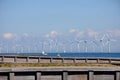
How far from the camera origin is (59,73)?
15.6 metres

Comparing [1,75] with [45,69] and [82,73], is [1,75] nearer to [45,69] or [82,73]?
[45,69]

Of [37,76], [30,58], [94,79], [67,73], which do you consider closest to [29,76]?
[37,76]

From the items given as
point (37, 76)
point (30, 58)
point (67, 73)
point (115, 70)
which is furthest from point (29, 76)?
point (30, 58)

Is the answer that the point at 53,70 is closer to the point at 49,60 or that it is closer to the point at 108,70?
the point at 108,70

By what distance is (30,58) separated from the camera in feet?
123

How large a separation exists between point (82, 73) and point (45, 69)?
6.06 ft

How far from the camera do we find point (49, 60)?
126 feet

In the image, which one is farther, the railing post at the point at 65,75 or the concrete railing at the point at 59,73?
the railing post at the point at 65,75

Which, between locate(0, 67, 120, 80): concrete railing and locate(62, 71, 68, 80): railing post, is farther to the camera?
locate(62, 71, 68, 80): railing post

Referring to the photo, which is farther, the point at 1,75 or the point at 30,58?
the point at 30,58

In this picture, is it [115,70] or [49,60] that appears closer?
[115,70]

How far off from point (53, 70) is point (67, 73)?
0.71 meters

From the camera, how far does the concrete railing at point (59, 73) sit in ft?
49.8

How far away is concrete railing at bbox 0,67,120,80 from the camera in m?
15.2
